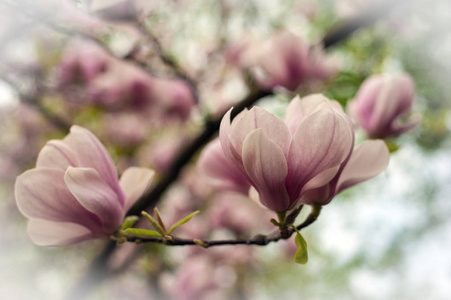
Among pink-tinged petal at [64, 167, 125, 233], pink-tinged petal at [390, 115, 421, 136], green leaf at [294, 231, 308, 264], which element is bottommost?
pink-tinged petal at [390, 115, 421, 136]

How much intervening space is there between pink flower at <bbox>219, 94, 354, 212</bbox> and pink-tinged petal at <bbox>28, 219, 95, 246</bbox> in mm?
186

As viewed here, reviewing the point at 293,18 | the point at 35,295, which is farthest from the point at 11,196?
the point at 293,18

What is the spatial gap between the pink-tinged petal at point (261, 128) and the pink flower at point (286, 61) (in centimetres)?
50

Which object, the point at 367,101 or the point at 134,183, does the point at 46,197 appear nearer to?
the point at 134,183

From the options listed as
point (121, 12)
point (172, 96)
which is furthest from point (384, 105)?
point (172, 96)

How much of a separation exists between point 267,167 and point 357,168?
103mm

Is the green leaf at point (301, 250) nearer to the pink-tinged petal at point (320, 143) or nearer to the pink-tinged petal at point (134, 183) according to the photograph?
the pink-tinged petal at point (320, 143)

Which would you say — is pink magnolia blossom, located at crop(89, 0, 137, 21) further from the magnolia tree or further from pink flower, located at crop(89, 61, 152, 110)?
pink flower, located at crop(89, 61, 152, 110)

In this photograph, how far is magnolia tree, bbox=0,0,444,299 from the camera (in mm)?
336

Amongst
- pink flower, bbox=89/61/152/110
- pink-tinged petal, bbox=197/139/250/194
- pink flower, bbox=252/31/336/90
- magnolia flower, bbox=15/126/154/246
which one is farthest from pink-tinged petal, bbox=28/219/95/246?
pink flower, bbox=89/61/152/110

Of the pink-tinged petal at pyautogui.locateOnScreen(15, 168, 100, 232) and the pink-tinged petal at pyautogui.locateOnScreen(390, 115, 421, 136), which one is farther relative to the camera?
the pink-tinged petal at pyautogui.locateOnScreen(390, 115, 421, 136)

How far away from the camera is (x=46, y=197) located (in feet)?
1.18

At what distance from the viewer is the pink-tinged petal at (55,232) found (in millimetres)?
388

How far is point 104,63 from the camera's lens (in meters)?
1.20
